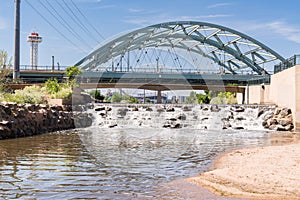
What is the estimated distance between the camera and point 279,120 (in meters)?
32.2

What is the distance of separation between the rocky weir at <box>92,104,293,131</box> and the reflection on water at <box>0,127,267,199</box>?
15.2m

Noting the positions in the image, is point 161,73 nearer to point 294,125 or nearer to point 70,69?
point 70,69

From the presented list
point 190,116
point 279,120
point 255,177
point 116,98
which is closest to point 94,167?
point 255,177

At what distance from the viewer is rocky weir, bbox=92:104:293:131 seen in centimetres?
3403

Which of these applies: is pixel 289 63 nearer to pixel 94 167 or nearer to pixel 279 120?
pixel 279 120

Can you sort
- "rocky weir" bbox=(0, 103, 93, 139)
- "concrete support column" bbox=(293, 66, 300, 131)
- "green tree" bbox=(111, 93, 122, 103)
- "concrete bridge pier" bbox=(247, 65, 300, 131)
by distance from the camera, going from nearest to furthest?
1. "rocky weir" bbox=(0, 103, 93, 139)
2. "concrete support column" bbox=(293, 66, 300, 131)
3. "concrete bridge pier" bbox=(247, 65, 300, 131)
4. "green tree" bbox=(111, 93, 122, 103)

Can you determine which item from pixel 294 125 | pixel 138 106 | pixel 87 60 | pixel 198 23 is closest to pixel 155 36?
pixel 198 23

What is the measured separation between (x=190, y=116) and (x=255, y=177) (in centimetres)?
2550

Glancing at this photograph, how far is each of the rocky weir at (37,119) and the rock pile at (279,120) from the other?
1489 centimetres

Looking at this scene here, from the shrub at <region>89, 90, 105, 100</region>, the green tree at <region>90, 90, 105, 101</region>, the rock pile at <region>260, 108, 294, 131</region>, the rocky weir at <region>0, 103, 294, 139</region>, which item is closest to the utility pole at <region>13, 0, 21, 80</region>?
the shrub at <region>89, 90, 105, 100</region>

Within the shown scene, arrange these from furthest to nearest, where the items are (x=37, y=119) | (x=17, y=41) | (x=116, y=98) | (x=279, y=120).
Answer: (x=116, y=98) < (x=17, y=41) < (x=279, y=120) < (x=37, y=119)

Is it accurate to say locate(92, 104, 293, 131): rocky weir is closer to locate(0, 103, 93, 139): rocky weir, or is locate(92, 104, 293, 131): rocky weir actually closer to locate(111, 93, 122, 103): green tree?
locate(0, 103, 93, 139): rocky weir

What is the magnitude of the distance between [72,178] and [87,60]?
278 feet

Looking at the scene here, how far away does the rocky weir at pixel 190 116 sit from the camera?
3403 centimetres
